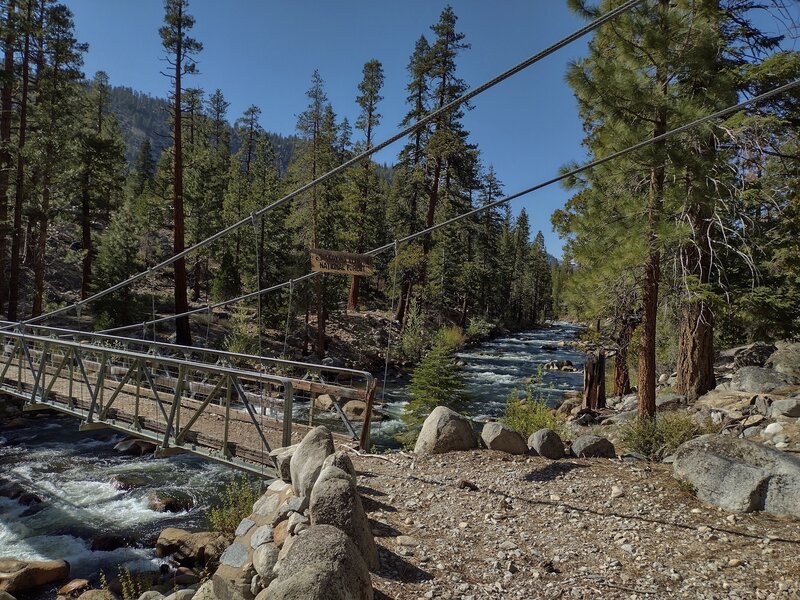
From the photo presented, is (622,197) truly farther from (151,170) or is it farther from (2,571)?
(151,170)

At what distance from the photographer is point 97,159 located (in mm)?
19734

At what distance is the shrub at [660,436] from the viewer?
648 centimetres

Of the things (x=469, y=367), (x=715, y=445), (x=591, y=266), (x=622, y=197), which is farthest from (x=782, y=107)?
(x=469, y=367)

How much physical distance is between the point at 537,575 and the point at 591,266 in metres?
5.70

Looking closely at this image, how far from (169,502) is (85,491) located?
195 cm

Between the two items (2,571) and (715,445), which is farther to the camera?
(2,571)

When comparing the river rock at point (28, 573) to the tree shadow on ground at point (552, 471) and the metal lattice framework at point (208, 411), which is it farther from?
the tree shadow on ground at point (552, 471)

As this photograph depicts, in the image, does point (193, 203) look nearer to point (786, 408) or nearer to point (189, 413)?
point (189, 413)

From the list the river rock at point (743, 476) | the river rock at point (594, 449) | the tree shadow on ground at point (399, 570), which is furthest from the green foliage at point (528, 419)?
the tree shadow on ground at point (399, 570)

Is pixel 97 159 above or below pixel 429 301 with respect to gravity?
above

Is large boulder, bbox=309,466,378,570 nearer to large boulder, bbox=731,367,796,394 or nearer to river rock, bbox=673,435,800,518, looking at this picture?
river rock, bbox=673,435,800,518

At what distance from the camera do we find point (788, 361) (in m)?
9.96

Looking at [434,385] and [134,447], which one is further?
[134,447]

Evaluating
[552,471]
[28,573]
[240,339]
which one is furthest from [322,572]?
[240,339]
